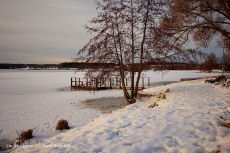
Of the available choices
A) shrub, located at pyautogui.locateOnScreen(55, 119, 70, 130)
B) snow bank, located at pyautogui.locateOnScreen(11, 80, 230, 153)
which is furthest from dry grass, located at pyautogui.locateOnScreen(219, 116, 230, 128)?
shrub, located at pyautogui.locateOnScreen(55, 119, 70, 130)

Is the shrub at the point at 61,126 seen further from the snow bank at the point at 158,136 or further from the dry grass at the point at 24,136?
the snow bank at the point at 158,136

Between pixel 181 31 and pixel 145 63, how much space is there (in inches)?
149

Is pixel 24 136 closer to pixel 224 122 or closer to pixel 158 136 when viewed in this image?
pixel 158 136

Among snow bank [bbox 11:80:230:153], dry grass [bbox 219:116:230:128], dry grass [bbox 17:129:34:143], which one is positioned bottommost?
dry grass [bbox 17:129:34:143]

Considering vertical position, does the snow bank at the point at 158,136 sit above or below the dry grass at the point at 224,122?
below

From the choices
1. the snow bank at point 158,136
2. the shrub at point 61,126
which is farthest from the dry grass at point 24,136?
the snow bank at point 158,136

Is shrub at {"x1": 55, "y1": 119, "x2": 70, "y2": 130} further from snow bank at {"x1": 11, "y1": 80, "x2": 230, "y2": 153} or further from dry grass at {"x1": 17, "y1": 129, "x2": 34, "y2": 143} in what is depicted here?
snow bank at {"x1": 11, "y1": 80, "x2": 230, "y2": 153}

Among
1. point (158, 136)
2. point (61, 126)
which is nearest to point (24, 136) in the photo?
point (61, 126)

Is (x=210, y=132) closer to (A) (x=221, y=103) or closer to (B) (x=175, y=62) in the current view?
(A) (x=221, y=103)

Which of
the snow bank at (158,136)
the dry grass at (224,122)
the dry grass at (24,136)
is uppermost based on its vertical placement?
the dry grass at (224,122)

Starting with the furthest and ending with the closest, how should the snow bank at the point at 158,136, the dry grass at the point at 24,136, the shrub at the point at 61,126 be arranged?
the shrub at the point at 61,126
the dry grass at the point at 24,136
the snow bank at the point at 158,136

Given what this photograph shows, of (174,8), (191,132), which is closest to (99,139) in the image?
(191,132)

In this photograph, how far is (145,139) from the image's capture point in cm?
362

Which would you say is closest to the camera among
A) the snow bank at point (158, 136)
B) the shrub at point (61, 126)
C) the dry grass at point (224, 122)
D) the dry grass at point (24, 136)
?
the snow bank at point (158, 136)
